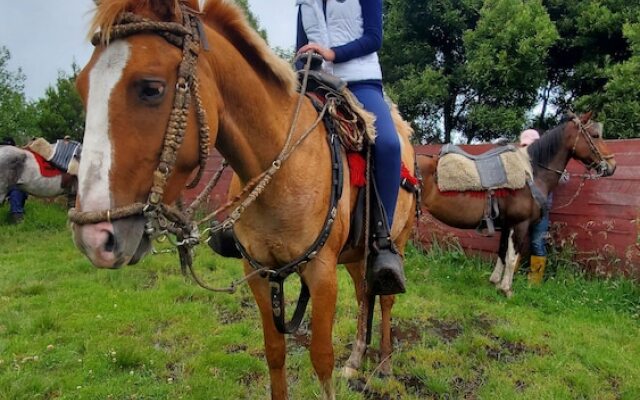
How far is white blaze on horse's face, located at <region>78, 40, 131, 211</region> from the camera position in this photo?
140cm

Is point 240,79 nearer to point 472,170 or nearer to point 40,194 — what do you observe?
point 472,170

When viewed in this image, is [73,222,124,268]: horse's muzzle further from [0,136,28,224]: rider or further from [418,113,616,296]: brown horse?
[0,136,28,224]: rider

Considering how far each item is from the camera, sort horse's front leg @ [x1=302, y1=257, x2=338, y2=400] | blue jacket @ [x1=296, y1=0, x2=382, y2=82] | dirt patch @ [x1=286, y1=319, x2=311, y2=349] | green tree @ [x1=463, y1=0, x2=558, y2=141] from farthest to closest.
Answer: green tree @ [x1=463, y1=0, x2=558, y2=141] < dirt patch @ [x1=286, y1=319, x2=311, y2=349] < blue jacket @ [x1=296, y1=0, x2=382, y2=82] < horse's front leg @ [x1=302, y1=257, x2=338, y2=400]

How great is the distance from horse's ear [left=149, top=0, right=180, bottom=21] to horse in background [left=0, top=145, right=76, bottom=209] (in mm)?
8515

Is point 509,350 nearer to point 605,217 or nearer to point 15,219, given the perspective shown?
point 605,217

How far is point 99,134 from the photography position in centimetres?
142

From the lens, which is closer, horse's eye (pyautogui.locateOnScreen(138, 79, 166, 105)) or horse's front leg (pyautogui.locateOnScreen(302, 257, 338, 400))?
horse's eye (pyautogui.locateOnScreen(138, 79, 166, 105))

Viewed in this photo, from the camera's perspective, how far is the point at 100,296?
527 cm

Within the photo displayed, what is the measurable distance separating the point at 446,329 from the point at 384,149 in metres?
2.80

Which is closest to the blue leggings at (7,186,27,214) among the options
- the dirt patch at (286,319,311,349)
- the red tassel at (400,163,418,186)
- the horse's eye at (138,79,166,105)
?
the dirt patch at (286,319,311,349)

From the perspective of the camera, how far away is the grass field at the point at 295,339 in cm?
338

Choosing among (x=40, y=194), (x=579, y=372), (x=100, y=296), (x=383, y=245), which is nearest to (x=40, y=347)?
(x=100, y=296)

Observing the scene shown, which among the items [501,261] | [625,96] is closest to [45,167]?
[501,261]

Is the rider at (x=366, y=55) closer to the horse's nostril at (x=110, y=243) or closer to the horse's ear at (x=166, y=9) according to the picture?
the horse's ear at (x=166, y=9)
